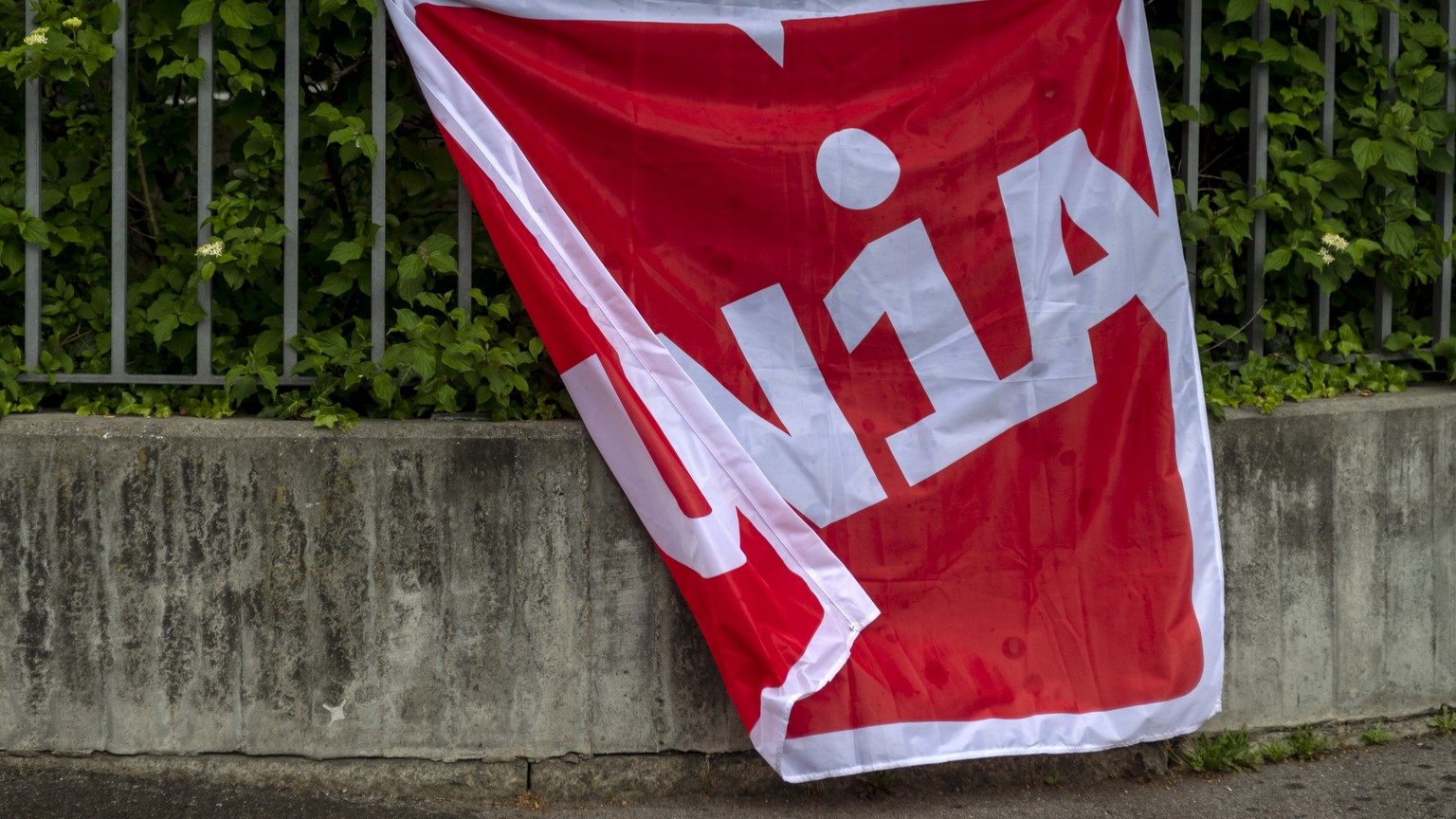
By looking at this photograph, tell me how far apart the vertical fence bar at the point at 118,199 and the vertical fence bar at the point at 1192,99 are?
3.39 meters

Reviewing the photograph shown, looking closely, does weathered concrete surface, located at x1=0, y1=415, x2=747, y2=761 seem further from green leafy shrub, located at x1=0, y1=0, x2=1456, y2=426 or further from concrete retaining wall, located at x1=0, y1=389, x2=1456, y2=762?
green leafy shrub, located at x1=0, y1=0, x2=1456, y2=426

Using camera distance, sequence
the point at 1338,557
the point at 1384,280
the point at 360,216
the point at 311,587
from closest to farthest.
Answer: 1. the point at 311,587
2. the point at 360,216
3. the point at 1338,557
4. the point at 1384,280

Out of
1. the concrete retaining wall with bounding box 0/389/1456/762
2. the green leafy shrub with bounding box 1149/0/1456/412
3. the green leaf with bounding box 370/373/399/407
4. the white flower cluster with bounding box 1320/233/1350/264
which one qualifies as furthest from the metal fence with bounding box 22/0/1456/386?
the white flower cluster with bounding box 1320/233/1350/264

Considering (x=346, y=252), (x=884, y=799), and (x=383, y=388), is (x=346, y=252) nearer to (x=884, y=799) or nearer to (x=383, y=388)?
(x=383, y=388)

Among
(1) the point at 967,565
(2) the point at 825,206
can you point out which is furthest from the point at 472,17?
(1) the point at 967,565

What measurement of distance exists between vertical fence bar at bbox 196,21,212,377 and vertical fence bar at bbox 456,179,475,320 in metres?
0.76

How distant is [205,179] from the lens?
3.71 meters

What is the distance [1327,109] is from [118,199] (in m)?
3.98

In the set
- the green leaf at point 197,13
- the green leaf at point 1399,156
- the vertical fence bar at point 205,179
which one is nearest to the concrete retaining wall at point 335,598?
the vertical fence bar at point 205,179

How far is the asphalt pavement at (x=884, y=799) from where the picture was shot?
11.4ft

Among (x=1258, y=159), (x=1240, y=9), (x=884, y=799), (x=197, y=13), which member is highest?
(x=1240, y=9)

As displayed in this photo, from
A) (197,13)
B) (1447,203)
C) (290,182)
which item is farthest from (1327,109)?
(197,13)

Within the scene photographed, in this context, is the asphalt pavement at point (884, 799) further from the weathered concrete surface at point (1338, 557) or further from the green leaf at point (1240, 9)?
the green leaf at point (1240, 9)

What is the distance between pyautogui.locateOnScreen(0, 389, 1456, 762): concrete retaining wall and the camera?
3562mm
